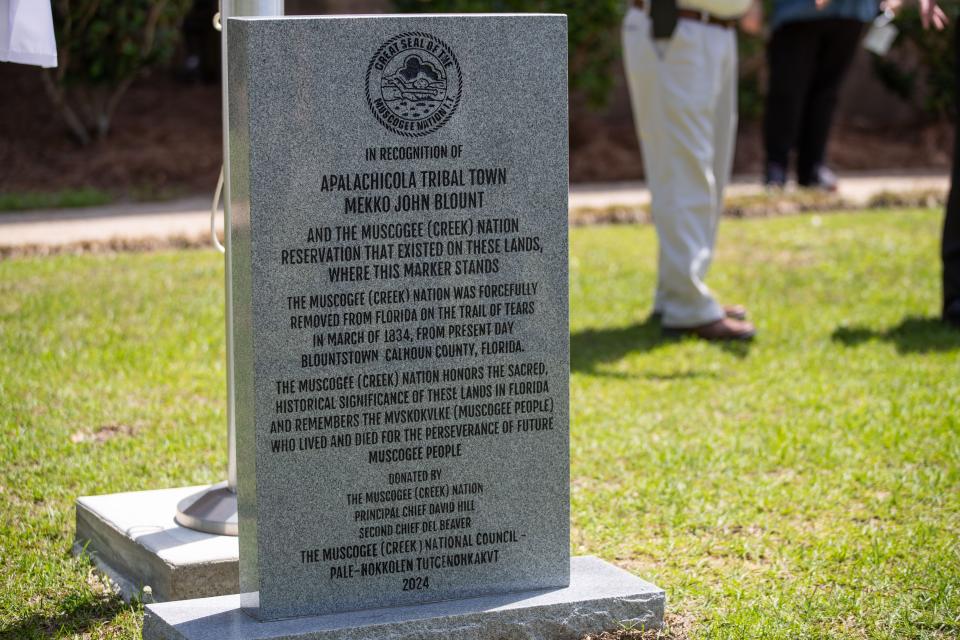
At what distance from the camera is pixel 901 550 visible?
161 inches

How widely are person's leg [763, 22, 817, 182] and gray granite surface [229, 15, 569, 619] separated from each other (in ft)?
25.2

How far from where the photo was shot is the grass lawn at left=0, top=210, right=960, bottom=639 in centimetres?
382

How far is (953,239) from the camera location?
6.80 meters

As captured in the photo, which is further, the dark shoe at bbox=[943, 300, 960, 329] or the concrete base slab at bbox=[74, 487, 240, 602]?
the dark shoe at bbox=[943, 300, 960, 329]

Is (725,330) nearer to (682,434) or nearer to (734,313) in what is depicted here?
(734,313)

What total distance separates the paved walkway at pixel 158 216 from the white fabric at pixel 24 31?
15.7 feet

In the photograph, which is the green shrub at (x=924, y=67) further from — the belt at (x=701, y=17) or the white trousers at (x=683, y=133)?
the white trousers at (x=683, y=133)

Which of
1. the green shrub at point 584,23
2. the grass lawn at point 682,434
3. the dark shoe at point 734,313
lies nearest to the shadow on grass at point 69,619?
the grass lawn at point 682,434

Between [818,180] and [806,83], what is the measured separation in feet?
2.68

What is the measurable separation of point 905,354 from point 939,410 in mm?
973

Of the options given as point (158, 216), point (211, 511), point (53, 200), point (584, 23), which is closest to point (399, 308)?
point (211, 511)

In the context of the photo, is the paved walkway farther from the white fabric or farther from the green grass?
the white fabric

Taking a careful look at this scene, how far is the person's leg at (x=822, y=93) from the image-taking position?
10.7 metres

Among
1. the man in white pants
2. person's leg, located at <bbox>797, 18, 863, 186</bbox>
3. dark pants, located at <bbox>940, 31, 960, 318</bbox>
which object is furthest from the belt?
person's leg, located at <bbox>797, 18, 863, 186</bbox>
